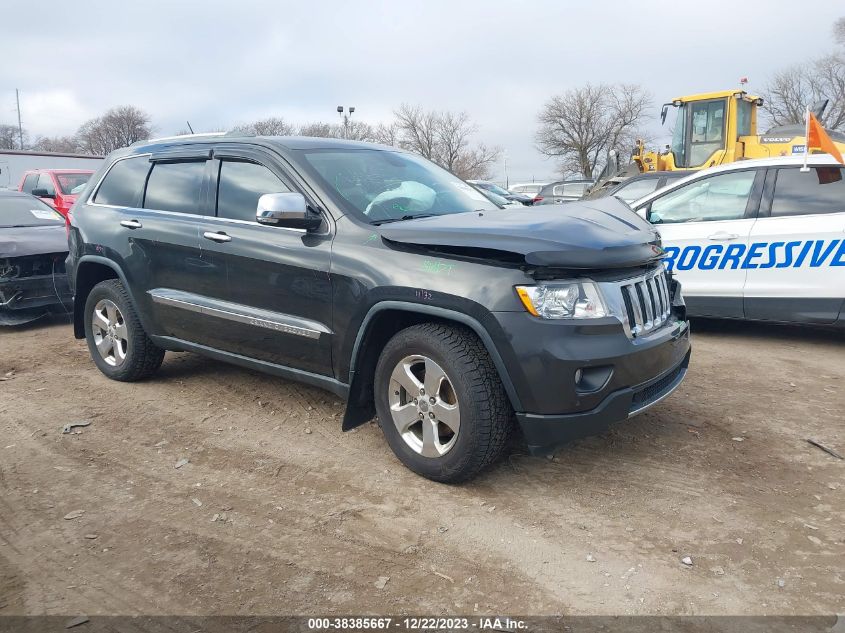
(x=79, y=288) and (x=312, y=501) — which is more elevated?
(x=79, y=288)

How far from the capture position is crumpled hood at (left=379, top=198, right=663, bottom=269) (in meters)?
3.08

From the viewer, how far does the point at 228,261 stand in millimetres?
4215

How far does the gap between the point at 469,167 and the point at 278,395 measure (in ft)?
186

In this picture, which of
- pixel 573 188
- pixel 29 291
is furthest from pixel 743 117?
pixel 29 291

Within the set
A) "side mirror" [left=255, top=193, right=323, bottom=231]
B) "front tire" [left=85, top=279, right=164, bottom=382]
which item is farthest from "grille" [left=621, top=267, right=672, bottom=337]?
"front tire" [left=85, top=279, right=164, bottom=382]

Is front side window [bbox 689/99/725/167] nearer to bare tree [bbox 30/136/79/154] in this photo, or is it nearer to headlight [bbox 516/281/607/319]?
headlight [bbox 516/281/607/319]

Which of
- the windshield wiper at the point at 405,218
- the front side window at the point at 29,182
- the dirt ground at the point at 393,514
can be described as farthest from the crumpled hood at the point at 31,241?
the front side window at the point at 29,182

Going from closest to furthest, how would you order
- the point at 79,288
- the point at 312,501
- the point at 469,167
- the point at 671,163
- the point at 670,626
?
the point at 670,626, the point at 312,501, the point at 79,288, the point at 671,163, the point at 469,167

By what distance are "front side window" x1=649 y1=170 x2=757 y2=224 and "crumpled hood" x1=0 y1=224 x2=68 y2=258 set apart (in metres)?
6.38

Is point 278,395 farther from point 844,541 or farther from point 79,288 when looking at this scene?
point 844,541

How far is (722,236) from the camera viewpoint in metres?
6.25

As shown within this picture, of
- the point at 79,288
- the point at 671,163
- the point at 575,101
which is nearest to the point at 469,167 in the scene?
the point at 575,101

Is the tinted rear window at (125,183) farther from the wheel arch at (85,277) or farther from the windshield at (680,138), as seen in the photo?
the windshield at (680,138)

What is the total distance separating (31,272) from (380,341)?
550cm
